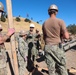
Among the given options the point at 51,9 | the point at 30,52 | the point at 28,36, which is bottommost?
the point at 30,52

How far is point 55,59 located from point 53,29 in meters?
0.74

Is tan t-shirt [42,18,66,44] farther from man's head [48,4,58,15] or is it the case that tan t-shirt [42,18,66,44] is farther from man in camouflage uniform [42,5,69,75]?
man's head [48,4,58,15]

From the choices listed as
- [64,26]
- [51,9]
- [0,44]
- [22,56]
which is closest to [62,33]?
[64,26]

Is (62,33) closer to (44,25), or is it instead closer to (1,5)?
(44,25)

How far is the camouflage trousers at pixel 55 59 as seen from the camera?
577 cm

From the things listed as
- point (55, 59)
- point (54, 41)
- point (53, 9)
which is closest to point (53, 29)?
point (54, 41)

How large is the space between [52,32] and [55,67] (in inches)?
38.8

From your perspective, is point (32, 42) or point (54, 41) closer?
point (54, 41)

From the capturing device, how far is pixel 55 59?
5.84m

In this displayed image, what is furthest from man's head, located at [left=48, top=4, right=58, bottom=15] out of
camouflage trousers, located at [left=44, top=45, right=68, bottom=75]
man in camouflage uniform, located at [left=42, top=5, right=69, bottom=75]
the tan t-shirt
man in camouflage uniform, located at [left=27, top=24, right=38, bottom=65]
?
man in camouflage uniform, located at [left=27, top=24, right=38, bottom=65]

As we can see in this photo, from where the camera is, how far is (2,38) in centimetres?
487

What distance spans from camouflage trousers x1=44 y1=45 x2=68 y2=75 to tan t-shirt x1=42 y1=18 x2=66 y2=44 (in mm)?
171

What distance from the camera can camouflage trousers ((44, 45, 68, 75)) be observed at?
5773 millimetres

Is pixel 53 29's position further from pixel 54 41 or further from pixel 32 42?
pixel 32 42
